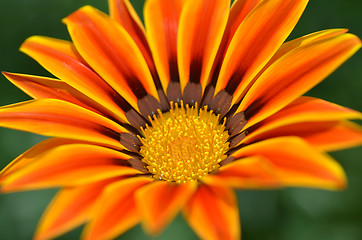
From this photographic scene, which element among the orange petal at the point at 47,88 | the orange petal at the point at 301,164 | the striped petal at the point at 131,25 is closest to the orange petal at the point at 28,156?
the orange petal at the point at 47,88

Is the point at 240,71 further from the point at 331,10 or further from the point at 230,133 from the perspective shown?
the point at 331,10

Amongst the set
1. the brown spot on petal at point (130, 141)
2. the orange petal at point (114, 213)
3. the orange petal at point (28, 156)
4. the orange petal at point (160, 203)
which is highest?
the orange petal at point (28, 156)

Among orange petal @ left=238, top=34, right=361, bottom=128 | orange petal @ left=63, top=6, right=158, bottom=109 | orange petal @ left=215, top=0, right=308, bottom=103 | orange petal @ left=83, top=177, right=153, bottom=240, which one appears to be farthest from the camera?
orange petal @ left=63, top=6, right=158, bottom=109

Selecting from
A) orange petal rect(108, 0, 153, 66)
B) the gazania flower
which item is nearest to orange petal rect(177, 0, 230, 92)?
the gazania flower

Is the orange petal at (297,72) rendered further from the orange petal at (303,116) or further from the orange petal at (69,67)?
the orange petal at (69,67)

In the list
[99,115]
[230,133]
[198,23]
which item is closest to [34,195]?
[99,115]

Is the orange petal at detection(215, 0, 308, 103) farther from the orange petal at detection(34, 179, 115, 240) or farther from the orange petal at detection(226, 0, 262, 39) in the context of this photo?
the orange petal at detection(34, 179, 115, 240)

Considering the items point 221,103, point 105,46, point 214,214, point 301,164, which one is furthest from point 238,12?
point 214,214
